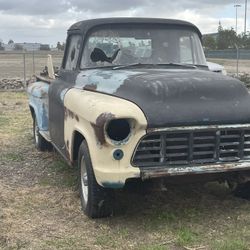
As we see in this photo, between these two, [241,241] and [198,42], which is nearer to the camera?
[241,241]

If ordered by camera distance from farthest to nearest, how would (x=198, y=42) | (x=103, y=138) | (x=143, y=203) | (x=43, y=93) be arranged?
(x=43, y=93)
(x=198, y=42)
(x=143, y=203)
(x=103, y=138)

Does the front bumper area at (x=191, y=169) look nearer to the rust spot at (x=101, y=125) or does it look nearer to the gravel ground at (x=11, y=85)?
the rust spot at (x=101, y=125)

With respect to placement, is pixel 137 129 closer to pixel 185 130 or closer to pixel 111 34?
pixel 185 130

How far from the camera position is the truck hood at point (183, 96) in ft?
15.5

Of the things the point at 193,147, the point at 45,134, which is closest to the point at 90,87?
the point at 193,147

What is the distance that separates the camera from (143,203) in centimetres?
573

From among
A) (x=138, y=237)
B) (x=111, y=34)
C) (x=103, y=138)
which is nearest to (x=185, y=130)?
(x=103, y=138)

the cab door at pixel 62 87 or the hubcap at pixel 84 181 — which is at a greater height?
the cab door at pixel 62 87

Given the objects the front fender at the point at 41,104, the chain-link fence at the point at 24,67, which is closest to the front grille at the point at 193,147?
the front fender at the point at 41,104

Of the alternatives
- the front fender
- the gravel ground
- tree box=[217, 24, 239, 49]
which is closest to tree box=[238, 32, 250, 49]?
tree box=[217, 24, 239, 49]

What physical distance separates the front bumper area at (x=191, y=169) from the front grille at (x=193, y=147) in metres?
0.05

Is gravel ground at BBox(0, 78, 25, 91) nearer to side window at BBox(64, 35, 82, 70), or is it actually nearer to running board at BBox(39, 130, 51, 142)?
running board at BBox(39, 130, 51, 142)

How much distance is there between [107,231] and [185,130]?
1162 millimetres

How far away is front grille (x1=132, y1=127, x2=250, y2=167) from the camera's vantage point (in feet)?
15.4
